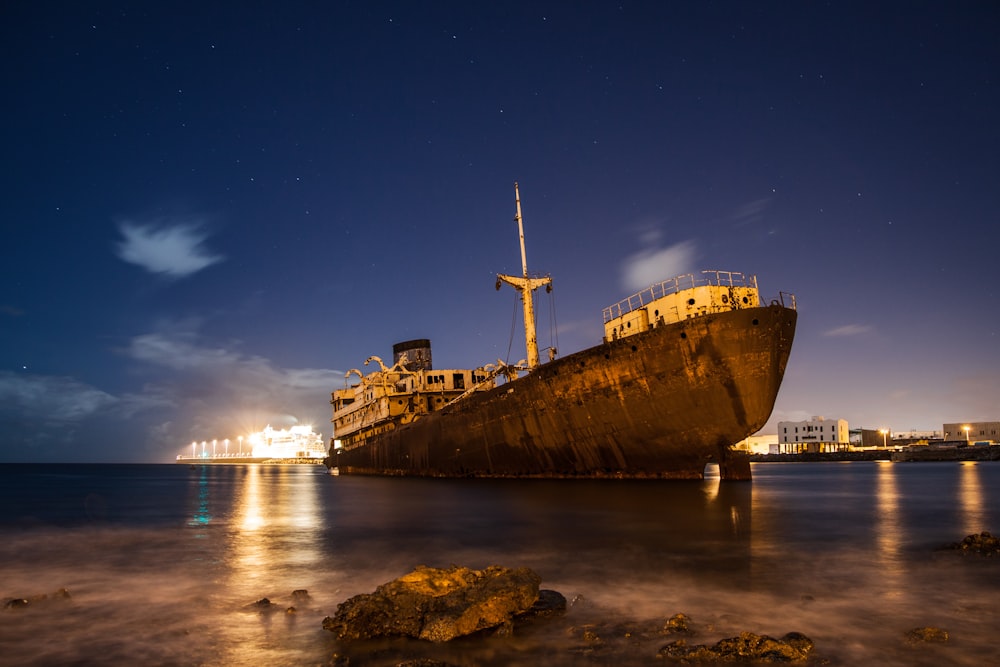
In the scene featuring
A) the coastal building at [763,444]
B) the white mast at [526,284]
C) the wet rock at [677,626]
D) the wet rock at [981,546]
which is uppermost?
the white mast at [526,284]

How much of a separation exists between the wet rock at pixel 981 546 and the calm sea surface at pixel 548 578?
541 mm

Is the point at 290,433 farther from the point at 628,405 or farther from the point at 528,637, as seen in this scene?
the point at 528,637

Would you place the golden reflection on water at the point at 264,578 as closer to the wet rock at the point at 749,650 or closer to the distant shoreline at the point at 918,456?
the wet rock at the point at 749,650

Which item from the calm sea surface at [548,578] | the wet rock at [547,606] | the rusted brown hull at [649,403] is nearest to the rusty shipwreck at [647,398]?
the rusted brown hull at [649,403]

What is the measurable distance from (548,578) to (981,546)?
6667 mm

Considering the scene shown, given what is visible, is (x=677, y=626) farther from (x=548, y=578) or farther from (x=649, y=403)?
(x=649, y=403)

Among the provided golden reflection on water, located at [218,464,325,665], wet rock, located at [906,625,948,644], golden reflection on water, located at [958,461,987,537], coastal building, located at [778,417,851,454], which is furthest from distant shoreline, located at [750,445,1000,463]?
wet rock, located at [906,625,948,644]

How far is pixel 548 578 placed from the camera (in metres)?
7.76

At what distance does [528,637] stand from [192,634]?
327 centimetres

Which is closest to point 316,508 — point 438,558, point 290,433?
point 438,558

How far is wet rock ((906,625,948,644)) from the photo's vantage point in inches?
195

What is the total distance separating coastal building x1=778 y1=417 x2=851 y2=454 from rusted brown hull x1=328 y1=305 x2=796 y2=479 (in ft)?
298

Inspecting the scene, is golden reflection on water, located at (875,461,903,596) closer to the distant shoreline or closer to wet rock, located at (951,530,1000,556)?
wet rock, located at (951,530,1000,556)

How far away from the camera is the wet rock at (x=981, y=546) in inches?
352
